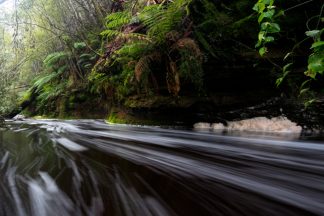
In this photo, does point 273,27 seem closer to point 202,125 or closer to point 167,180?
point 167,180

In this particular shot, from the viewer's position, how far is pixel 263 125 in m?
5.18

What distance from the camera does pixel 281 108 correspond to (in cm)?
505

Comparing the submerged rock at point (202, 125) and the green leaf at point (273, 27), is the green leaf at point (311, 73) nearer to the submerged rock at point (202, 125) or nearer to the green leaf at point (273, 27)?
the green leaf at point (273, 27)

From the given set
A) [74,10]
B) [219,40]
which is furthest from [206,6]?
[74,10]

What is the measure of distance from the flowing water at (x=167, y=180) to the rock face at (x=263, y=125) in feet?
4.35

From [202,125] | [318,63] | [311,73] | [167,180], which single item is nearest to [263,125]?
[202,125]

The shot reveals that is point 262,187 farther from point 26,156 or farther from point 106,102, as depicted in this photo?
point 106,102

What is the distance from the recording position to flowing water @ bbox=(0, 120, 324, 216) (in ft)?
5.54

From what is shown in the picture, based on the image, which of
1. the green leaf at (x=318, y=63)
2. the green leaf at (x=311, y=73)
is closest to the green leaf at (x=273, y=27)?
the green leaf at (x=318, y=63)

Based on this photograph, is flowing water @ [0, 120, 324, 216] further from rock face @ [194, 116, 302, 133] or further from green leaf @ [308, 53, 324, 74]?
rock face @ [194, 116, 302, 133]

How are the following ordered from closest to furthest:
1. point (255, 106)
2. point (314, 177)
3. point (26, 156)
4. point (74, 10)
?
point (314, 177), point (26, 156), point (255, 106), point (74, 10)

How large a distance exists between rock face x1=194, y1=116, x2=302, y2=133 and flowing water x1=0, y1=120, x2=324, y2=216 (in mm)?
1327

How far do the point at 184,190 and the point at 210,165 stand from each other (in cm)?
75

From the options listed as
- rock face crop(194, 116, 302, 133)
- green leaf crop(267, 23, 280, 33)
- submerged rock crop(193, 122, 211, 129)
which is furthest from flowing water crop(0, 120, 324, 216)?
submerged rock crop(193, 122, 211, 129)
